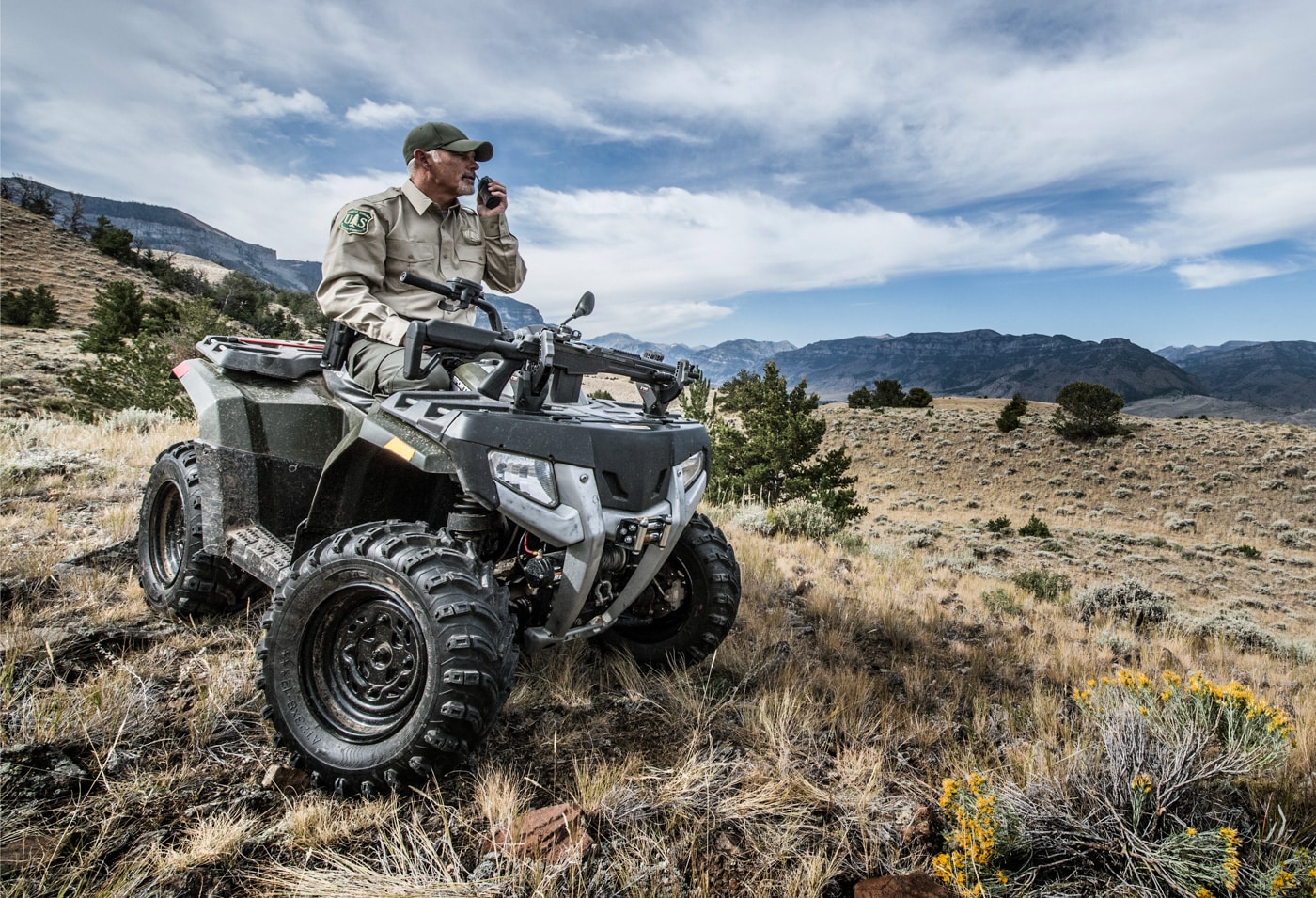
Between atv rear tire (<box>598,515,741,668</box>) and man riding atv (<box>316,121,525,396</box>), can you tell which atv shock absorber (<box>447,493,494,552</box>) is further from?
atv rear tire (<box>598,515,741,668</box>)

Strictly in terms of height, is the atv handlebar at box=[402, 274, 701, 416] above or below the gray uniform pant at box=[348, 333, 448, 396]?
above

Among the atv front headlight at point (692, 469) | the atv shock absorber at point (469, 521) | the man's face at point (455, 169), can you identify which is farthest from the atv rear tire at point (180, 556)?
the atv front headlight at point (692, 469)

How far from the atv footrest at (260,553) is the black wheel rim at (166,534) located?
101 cm

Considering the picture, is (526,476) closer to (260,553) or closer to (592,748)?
(592,748)

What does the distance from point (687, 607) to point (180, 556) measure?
2929 mm

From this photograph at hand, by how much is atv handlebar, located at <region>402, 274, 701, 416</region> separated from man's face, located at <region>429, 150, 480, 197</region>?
0.90m

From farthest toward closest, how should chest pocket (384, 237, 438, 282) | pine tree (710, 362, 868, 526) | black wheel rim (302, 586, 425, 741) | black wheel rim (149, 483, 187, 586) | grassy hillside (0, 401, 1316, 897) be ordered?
1. pine tree (710, 362, 868, 526)
2. black wheel rim (149, 483, 187, 586)
3. chest pocket (384, 237, 438, 282)
4. black wheel rim (302, 586, 425, 741)
5. grassy hillside (0, 401, 1316, 897)

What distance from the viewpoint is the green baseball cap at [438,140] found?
3.45 meters

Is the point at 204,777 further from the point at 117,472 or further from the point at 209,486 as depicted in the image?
the point at 117,472

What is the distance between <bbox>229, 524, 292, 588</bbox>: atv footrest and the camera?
2.98 metres

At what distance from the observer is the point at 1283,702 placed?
15.2ft

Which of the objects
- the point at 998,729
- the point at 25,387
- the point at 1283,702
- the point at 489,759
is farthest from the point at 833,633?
the point at 25,387

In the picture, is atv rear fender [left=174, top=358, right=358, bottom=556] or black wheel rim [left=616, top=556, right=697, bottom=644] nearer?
atv rear fender [left=174, top=358, right=358, bottom=556]

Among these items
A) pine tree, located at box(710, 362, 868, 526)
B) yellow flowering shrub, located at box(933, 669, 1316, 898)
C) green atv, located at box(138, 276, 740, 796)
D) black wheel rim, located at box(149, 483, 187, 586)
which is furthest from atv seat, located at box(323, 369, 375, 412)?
pine tree, located at box(710, 362, 868, 526)
